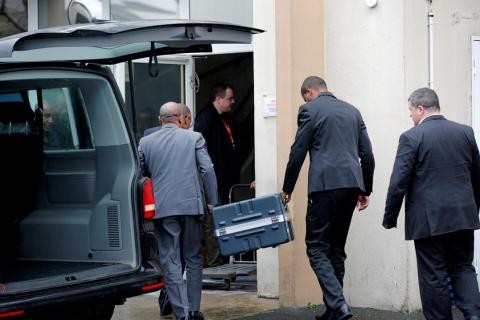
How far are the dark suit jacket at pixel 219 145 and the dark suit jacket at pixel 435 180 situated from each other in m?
3.40

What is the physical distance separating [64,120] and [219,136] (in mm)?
2874

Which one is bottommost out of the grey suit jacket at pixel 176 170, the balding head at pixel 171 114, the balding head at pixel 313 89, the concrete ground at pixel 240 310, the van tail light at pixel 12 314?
the concrete ground at pixel 240 310

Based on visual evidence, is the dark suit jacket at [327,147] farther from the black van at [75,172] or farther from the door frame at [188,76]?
the door frame at [188,76]

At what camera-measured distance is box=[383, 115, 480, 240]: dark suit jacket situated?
7625 millimetres

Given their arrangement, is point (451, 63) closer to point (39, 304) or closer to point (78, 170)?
point (78, 170)

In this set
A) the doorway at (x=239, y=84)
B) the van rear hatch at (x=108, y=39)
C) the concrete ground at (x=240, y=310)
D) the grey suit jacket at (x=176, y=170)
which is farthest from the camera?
the doorway at (x=239, y=84)

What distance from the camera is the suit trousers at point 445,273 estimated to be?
7691 millimetres

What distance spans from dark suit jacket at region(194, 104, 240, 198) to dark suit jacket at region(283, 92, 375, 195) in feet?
7.56

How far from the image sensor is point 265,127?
390 inches

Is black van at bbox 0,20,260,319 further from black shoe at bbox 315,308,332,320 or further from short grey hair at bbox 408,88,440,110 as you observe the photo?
black shoe at bbox 315,308,332,320

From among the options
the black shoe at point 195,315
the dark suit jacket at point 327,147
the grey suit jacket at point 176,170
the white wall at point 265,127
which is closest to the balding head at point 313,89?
the dark suit jacket at point 327,147

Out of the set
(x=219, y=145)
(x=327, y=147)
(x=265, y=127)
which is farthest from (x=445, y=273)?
(x=219, y=145)

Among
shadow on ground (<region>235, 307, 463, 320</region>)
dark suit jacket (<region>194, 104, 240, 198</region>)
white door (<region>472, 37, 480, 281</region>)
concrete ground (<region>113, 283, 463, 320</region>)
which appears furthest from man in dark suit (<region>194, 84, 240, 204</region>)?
white door (<region>472, 37, 480, 281</region>)

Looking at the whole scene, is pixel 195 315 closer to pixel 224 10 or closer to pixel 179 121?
pixel 179 121
